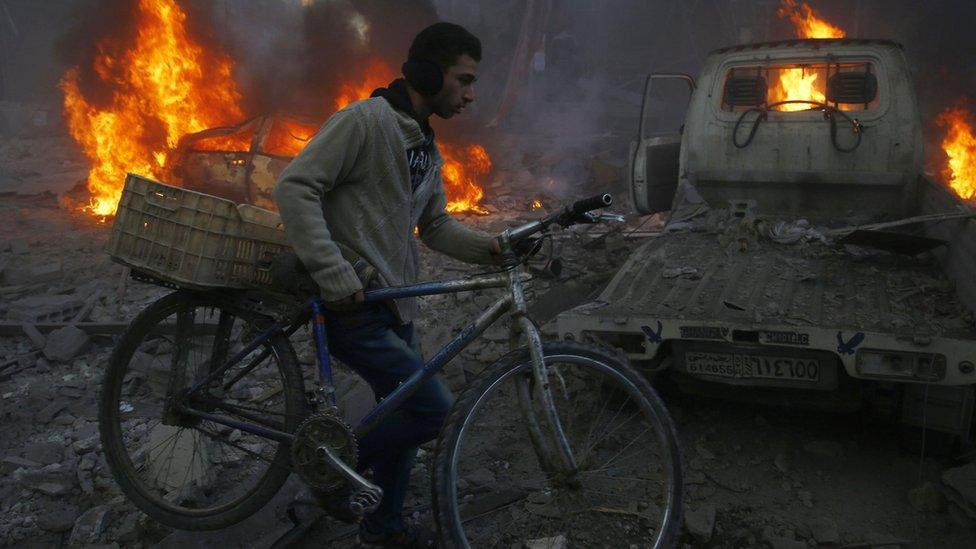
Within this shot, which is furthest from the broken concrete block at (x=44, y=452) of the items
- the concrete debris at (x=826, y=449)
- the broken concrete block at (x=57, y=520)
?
the concrete debris at (x=826, y=449)

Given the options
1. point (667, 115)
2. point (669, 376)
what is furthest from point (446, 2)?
point (669, 376)

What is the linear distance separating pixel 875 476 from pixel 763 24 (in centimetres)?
1772

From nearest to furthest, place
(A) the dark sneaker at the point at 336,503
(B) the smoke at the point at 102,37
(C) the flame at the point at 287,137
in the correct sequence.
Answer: (A) the dark sneaker at the point at 336,503, (C) the flame at the point at 287,137, (B) the smoke at the point at 102,37

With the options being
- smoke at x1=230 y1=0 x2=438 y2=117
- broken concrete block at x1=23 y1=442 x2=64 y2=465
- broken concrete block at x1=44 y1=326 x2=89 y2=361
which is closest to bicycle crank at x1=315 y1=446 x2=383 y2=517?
broken concrete block at x1=23 y1=442 x2=64 y2=465

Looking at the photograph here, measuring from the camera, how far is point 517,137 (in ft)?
58.0

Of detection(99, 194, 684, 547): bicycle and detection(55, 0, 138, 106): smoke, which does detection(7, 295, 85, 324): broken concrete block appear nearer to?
detection(99, 194, 684, 547): bicycle

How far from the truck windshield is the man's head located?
389cm

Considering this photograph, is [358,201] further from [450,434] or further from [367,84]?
[367,84]

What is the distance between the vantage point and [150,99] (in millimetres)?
13031

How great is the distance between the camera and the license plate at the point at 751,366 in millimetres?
3473

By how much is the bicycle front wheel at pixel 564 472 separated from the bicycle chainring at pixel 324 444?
446 millimetres

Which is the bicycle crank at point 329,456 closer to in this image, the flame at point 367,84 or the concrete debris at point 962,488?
the concrete debris at point 962,488

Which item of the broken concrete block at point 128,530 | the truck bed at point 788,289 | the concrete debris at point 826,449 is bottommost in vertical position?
the concrete debris at point 826,449

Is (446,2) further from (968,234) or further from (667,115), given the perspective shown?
(968,234)
